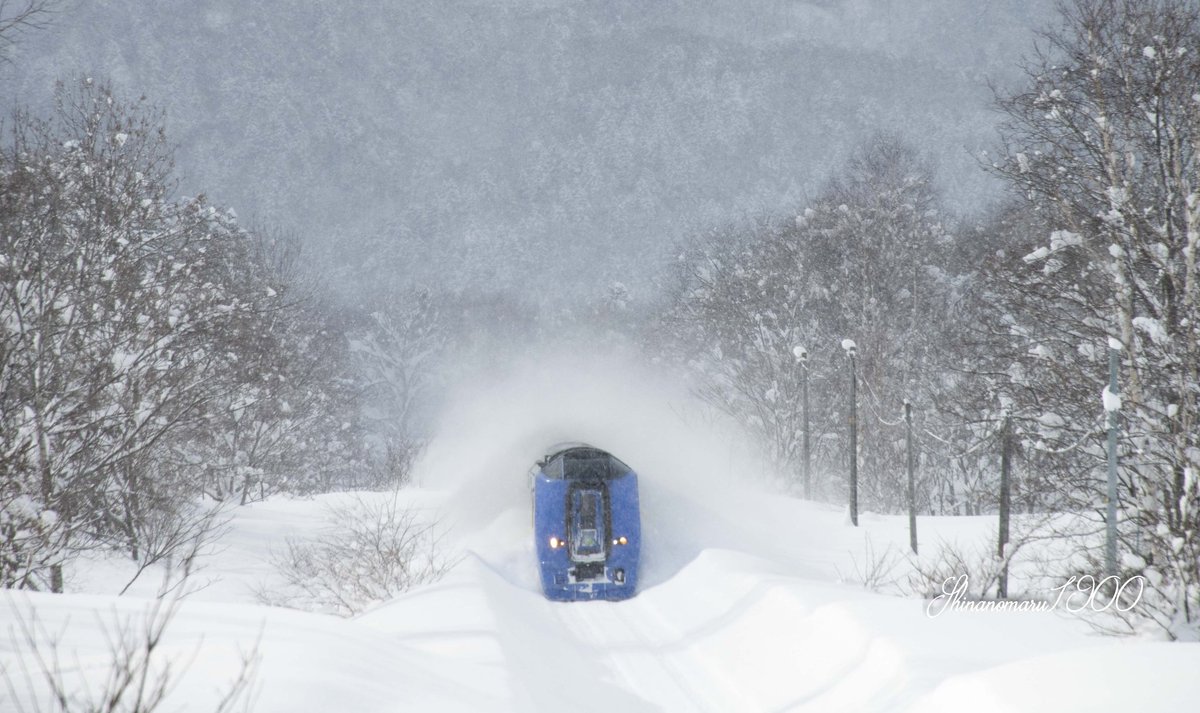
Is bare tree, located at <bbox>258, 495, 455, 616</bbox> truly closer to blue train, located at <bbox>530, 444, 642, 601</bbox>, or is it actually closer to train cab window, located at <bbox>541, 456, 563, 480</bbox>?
blue train, located at <bbox>530, 444, 642, 601</bbox>

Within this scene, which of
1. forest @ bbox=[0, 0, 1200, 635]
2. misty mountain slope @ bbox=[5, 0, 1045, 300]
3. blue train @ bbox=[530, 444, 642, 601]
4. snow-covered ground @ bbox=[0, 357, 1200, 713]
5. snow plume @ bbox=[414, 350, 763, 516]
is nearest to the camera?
snow-covered ground @ bbox=[0, 357, 1200, 713]

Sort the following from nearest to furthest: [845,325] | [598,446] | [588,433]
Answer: [598,446] < [588,433] < [845,325]

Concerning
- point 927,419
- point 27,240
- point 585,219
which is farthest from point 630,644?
point 585,219

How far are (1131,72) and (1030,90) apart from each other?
176 centimetres

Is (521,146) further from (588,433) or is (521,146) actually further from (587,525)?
(587,525)

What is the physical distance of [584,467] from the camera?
16016 millimetres

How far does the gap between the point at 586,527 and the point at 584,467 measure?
119 centimetres

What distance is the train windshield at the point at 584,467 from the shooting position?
15945mm

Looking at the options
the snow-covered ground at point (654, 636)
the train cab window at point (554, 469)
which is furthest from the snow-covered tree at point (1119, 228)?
the train cab window at point (554, 469)

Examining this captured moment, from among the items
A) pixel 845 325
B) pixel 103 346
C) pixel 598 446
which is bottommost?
pixel 598 446

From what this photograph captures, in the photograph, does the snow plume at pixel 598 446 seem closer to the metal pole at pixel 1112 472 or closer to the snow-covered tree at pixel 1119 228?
the metal pole at pixel 1112 472

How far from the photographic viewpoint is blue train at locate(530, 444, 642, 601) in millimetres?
15328

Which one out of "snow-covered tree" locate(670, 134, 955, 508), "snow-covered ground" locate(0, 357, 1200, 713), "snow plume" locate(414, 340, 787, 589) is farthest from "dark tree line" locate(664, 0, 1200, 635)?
"snow-covered tree" locate(670, 134, 955, 508)

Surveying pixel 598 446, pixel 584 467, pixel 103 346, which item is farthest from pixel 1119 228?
pixel 103 346
